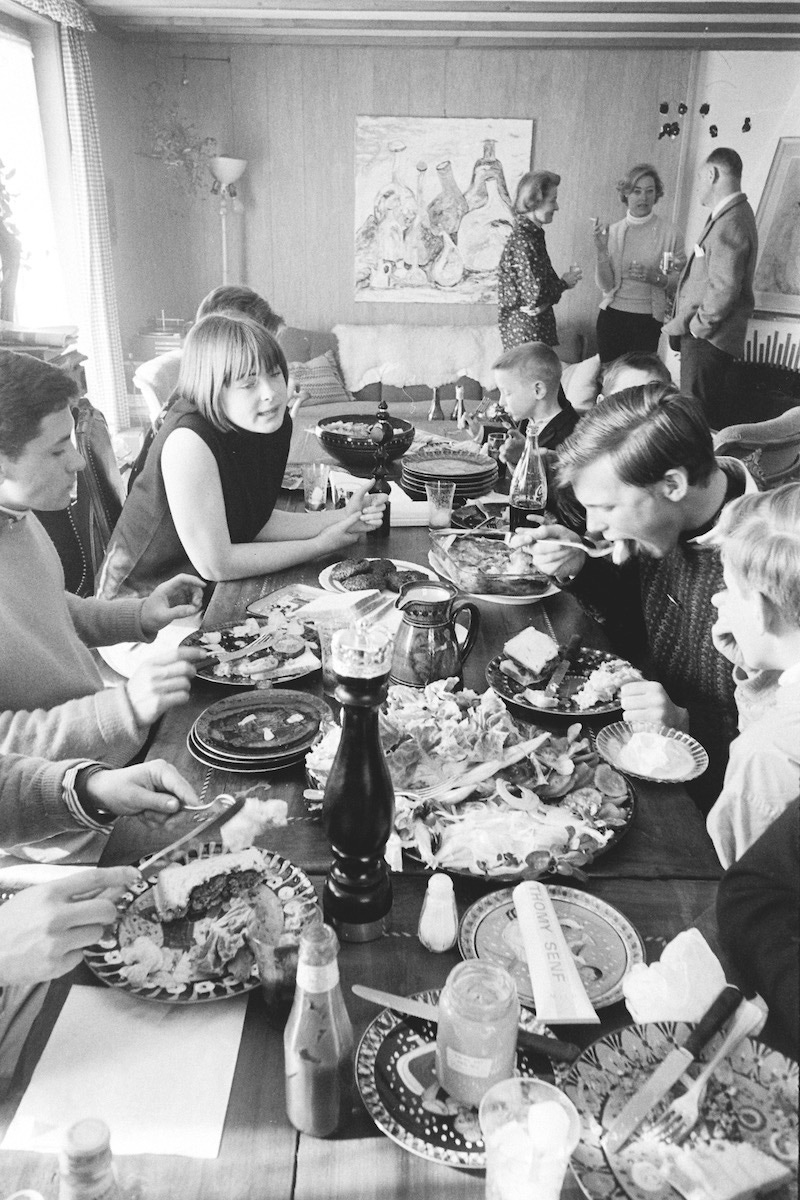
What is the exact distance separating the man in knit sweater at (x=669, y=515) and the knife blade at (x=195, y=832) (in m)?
0.93

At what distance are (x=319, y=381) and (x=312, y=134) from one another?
1658 mm

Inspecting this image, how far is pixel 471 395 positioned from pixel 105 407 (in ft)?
7.57

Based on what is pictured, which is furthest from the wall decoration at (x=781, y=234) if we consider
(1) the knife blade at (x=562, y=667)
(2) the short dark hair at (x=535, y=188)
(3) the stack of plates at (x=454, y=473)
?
(1) the knife blade at (x=562, y=667)

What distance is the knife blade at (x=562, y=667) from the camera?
1477 mm

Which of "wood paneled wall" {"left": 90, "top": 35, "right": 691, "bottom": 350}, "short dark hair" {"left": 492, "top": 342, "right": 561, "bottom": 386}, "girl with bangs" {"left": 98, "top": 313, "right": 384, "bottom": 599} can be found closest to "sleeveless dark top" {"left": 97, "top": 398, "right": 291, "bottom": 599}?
"girl with bangs" {"left": 98, "top": 313, "right": 384, "bottom": 599}

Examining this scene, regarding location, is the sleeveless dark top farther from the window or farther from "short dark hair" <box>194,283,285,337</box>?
the window

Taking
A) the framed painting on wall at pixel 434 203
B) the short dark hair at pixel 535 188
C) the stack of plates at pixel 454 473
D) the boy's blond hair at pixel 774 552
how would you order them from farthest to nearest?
the framed painting on wall at pixel 434 203
the short dark hair at pixel 535 188
the stack of plates at pixel 454 473
the boy's blond hair at pixel 774 552

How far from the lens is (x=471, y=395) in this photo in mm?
5953

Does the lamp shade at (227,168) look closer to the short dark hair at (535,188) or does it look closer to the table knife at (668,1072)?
the short dark hair at (535,188)

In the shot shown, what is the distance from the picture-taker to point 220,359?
2100 millimetres

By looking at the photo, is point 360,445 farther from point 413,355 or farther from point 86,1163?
point 413,355

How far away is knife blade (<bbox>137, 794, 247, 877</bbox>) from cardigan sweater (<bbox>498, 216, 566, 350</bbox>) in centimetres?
450

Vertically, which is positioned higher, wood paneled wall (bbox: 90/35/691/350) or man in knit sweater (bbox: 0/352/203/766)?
wood paneled wall (bbox: 90/35/691/350)

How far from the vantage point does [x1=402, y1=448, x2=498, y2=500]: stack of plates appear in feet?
8.25
